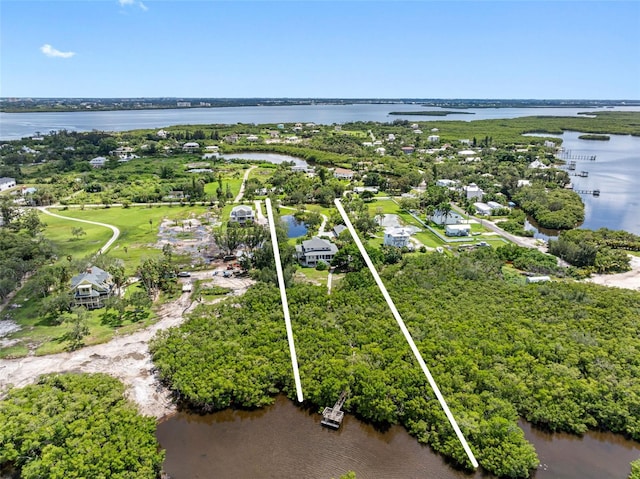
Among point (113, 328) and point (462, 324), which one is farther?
point (113, 328)

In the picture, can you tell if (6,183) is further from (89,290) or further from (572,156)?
(572,156)

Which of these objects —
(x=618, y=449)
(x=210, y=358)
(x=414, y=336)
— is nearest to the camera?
(x=618, y=449)

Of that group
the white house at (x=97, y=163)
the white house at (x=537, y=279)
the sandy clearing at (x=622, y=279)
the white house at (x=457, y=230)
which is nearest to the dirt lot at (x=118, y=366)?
the white house at (x=537, y=279)

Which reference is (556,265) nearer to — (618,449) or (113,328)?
(618,449)

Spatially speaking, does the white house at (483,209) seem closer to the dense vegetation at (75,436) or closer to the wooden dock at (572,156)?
the dense vegetation at (75,436)

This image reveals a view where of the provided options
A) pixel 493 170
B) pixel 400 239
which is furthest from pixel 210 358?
pixel 493 170

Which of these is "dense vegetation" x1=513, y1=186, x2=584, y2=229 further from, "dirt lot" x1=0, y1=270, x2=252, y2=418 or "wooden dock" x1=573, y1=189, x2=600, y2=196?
"dirt lot" x1=0, y1=270, x2=252, y2=418

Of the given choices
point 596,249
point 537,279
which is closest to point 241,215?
point 537,279
